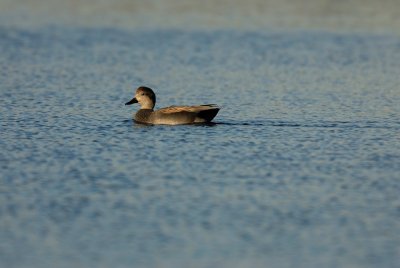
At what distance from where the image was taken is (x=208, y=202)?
38.7 ft

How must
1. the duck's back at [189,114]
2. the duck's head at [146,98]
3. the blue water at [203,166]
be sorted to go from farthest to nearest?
the duck's head at [146,98]
the duck's back at [189,114]
the blue water at [203,166]

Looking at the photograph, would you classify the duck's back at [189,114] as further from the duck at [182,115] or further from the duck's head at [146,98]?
the duck's head at [146,98]

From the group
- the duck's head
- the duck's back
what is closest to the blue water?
the duck's back

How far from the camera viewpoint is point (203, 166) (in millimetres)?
13844

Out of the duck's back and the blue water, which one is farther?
the duck's back

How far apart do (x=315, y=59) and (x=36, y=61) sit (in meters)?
7.38

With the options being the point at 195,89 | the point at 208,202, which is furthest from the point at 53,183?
the point at 195,89

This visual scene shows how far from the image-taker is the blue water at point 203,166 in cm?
1008

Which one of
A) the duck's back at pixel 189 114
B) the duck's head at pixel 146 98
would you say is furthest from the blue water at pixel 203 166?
the duck's head at pixel 146 98

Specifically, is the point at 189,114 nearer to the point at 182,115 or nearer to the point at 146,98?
the point at 182,115

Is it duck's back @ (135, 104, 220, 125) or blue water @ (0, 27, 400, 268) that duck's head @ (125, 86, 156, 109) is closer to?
blue water @ (0, 27, 400, 268)

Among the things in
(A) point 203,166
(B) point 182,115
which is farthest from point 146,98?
(A) point 203,166

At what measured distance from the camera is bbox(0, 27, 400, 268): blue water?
10078 mm

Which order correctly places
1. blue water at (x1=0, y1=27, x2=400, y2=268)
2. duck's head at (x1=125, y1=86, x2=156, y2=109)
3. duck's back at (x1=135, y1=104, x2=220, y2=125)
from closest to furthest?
Result: blue water at (x1=0, y1=27, x2=400, y2=268) → duck's back at (x1=135, y1=104, x2=220, y2=125) → duck's head at (x1=125, y1=86, x2=156, y2=109)
